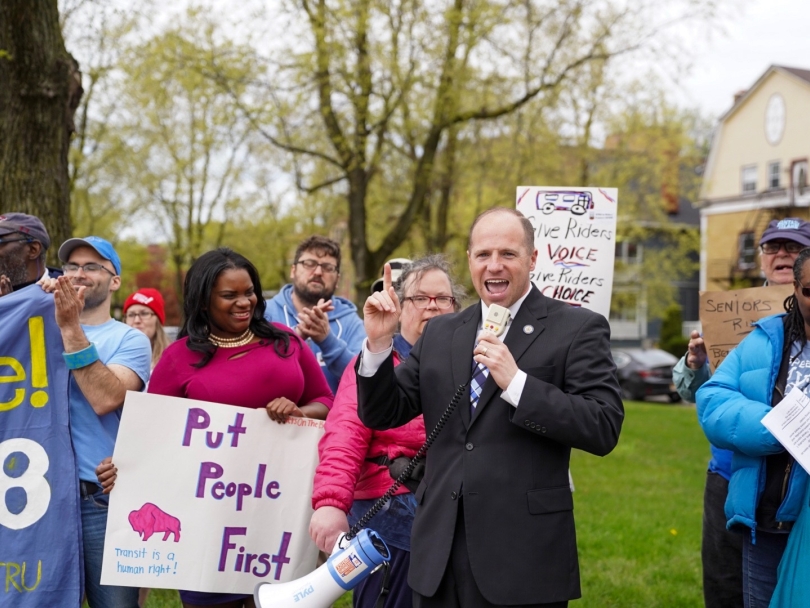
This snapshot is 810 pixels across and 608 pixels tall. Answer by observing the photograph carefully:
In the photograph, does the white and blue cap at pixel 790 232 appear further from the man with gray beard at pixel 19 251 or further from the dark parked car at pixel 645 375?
the dark parked car at pixel 645 375

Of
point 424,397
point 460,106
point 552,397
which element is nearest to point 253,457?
point 424,397

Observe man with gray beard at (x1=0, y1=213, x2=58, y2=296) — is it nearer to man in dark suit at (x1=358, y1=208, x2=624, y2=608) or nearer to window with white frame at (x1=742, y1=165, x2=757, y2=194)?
man in dark suit at (x1=358, y1=208, x2=624, y2=608)

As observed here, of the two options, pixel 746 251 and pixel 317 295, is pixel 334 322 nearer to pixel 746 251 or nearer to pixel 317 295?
pixel 317 295

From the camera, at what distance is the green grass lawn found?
622 centimetres

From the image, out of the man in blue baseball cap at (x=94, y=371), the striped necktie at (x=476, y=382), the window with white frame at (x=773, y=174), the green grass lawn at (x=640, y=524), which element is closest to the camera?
the striped necktie at (x=476, y=382)

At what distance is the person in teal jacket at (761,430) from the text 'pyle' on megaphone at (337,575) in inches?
56.9

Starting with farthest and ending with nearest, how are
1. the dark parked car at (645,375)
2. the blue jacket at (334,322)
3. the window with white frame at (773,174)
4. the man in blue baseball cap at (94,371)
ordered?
1. the window with white frame at (773,174)
2. the dark parked car at (645,375)
3. the blue jacket at (334,322)
4. the man in blue baseball cap at (94,371)

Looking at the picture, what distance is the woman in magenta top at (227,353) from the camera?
3.95 metres

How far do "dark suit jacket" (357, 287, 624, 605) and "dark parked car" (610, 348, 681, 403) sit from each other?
22459 mm

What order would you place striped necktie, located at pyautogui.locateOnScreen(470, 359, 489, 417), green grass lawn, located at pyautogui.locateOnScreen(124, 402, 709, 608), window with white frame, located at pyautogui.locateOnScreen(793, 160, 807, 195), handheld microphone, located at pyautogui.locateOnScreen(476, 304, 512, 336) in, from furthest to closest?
window with white frame, located at pyautogui.locateOnScreen(793, 160, 807, 195) < green grass lawn, located at pyautogui.locateOnScreen(124, 402, 709, 608) < striped necktie, located at pyautogui.locateOnScreen(470, 359, 489, 417) < handheld microphone, located at pyautogui.locateOnScreen(476, 304, 512, 336)

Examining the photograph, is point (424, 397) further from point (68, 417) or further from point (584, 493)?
point (584, 493)

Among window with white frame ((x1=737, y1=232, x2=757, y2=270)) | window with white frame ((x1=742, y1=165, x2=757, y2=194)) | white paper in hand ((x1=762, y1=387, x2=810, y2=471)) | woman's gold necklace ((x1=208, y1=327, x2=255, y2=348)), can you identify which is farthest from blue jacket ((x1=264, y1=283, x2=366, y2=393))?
window with white frame ((x1=742, y1=165, x2=757, y2=194))

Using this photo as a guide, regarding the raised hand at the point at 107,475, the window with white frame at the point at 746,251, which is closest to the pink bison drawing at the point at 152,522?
the raised hand at the point at 107,475

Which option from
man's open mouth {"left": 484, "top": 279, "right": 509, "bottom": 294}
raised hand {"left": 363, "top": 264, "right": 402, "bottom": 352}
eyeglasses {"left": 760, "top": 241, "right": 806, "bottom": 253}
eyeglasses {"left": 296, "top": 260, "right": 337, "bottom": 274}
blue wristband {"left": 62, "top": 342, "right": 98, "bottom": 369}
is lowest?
blue wristband {"left": 62, "top": 342, "right": 98, "bottom": 369}
